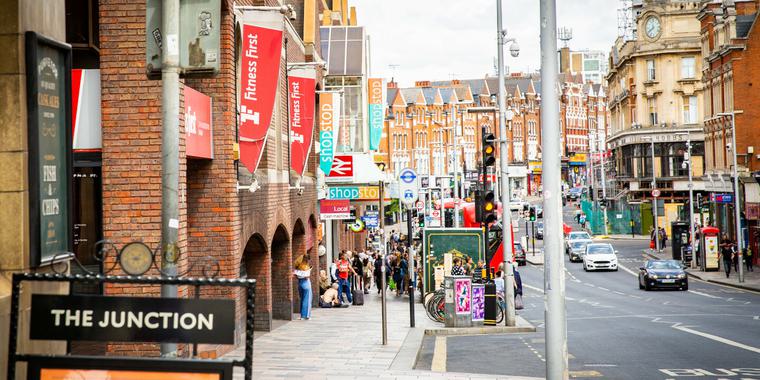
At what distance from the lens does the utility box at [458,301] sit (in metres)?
23.7

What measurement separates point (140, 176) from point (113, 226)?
30.1 inches

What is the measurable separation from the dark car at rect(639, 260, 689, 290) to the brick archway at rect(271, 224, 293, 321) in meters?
19.7

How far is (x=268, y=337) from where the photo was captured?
20438mm

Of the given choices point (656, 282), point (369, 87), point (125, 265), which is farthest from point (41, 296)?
point (369, 87)

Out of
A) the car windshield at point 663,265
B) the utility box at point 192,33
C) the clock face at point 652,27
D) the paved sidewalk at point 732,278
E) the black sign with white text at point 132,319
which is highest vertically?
the clock face at point 652,27

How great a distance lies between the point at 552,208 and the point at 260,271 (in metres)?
11.4

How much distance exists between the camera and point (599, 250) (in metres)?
54.7

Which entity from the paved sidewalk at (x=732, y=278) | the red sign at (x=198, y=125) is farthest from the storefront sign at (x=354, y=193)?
the red sign at (x=198, y=125)

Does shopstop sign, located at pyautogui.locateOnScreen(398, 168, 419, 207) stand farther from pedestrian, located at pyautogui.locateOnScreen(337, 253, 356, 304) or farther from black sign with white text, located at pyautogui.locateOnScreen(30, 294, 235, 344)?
black sign with white text, located at pyautogui.locateOnScreen(30, 294, 235, 344)

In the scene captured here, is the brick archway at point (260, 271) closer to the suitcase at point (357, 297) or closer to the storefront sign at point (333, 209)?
the suitcase at point (357, 297)

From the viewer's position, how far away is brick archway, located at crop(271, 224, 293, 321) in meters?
25.0

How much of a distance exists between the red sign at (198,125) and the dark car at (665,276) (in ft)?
89.4

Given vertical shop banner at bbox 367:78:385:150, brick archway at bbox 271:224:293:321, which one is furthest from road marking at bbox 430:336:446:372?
vertical shop banner at bbox 367:78:385:150

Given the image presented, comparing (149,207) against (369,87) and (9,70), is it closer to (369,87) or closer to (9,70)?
(9,70)
